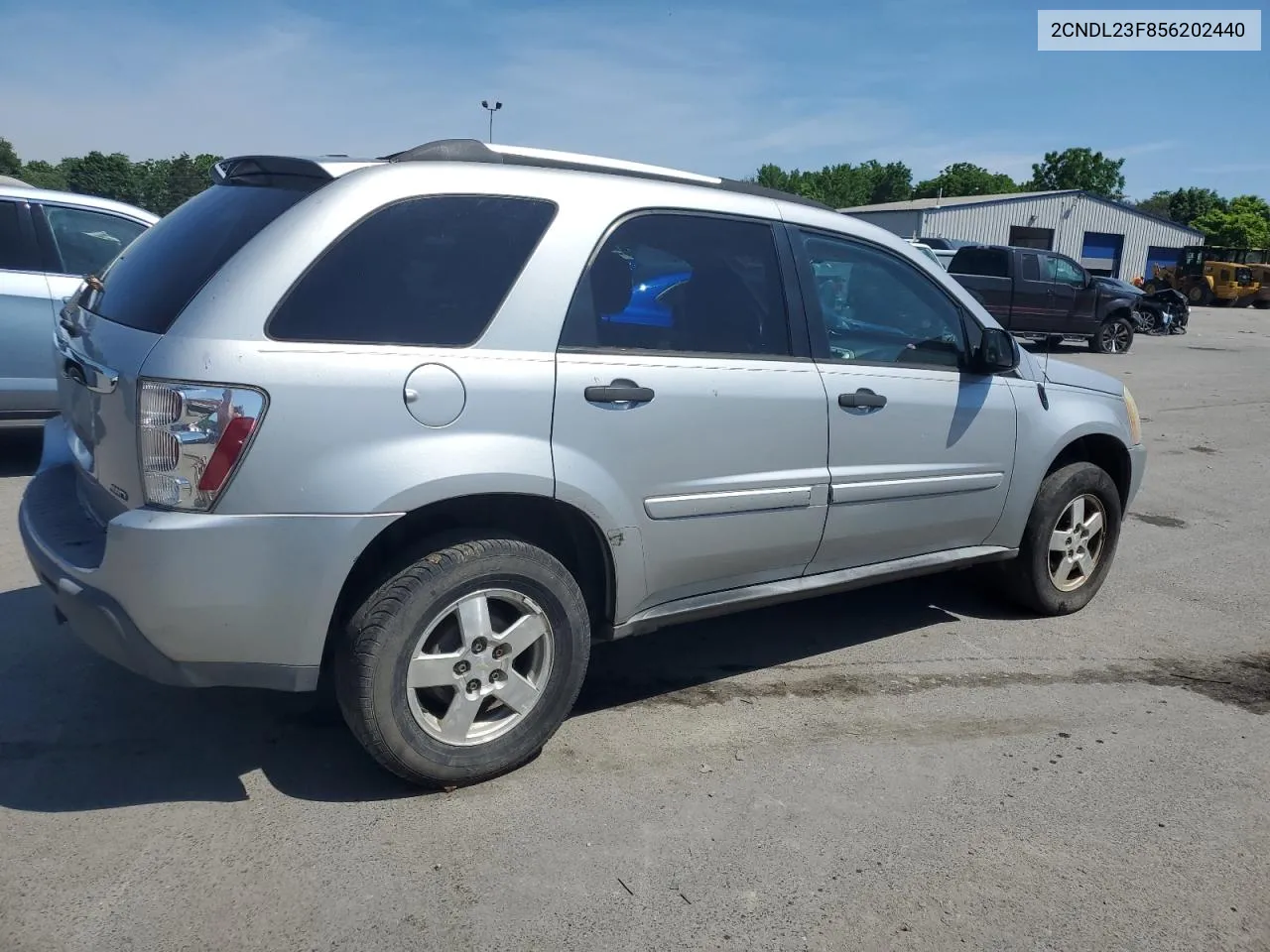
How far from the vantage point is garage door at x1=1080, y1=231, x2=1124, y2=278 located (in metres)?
52.0

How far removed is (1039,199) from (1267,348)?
2749 cm

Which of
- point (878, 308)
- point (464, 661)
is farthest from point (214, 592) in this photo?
point (878, 308)

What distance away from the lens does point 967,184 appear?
96.8 meters

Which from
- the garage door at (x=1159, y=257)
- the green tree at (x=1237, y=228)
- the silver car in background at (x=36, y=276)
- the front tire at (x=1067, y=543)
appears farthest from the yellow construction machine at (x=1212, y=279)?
the silver car in background at (x=36, y=276)

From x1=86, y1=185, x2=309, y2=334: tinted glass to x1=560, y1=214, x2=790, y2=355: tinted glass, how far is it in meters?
0.95

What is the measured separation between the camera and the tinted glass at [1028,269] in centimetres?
1966

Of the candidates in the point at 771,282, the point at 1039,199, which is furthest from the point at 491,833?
the point at 1039,199

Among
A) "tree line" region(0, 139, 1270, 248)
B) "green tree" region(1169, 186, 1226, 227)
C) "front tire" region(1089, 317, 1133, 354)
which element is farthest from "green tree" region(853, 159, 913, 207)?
"front tire" region(1089, 317, 1133, 354)

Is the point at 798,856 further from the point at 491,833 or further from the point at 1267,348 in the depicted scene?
the point at 1267,348

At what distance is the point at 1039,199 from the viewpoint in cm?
4925

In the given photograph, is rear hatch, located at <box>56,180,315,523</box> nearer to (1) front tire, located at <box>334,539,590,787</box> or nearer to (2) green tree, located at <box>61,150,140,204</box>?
(1) front tire, located at <box>334,539,590,787</box>

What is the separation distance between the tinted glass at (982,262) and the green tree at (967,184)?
7917 centimetres

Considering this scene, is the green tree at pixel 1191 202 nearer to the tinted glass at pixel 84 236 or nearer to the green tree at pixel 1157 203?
the green tree at pixel 1157 203

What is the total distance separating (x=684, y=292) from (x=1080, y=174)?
110762 millimetres
